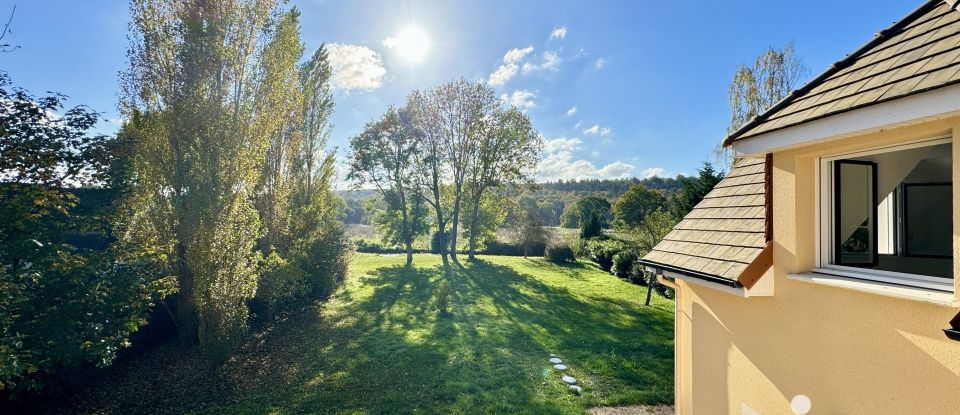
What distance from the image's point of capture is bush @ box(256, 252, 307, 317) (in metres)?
→ 11.8

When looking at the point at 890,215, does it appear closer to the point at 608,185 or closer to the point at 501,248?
the point at 501,248

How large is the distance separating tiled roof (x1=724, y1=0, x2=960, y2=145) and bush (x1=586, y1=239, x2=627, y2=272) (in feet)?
68.1

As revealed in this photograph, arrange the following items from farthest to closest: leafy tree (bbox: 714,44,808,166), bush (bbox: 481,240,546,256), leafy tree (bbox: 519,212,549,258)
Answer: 1. bush (bbox: 481,240,546,256)
2. leafy tree (bbox: 519,212,549,258)
3. leafy tree (bbox: 714,44,808,166)

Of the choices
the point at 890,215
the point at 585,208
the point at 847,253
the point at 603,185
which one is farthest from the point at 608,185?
the point at 847,253

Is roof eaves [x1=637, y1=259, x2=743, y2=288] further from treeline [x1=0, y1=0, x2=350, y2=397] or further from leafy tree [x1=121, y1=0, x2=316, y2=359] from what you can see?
leafy tree [x1=121, y1=0, x2=316, y2=359]

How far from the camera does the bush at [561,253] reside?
27.8 metres

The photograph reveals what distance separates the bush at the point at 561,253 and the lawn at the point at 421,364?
11432mm

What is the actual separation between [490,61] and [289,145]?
10.4 m

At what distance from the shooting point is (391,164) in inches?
1054

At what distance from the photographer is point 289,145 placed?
15266mm

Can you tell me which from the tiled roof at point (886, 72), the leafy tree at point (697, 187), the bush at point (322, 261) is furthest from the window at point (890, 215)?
the bush at point (322, 261)

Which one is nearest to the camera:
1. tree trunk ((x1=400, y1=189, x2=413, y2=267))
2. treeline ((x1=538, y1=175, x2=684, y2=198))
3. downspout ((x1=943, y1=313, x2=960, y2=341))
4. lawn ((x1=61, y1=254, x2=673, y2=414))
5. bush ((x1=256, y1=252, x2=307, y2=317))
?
downspout ((x1=943, y1=313, x2=960, y2=341))

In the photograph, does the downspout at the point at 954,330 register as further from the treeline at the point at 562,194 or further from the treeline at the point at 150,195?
the treeline at the point at 562,194

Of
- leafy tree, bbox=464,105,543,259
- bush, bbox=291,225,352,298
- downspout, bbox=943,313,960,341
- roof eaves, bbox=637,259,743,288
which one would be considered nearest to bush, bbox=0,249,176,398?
bush, bbox=291,225,352,298
